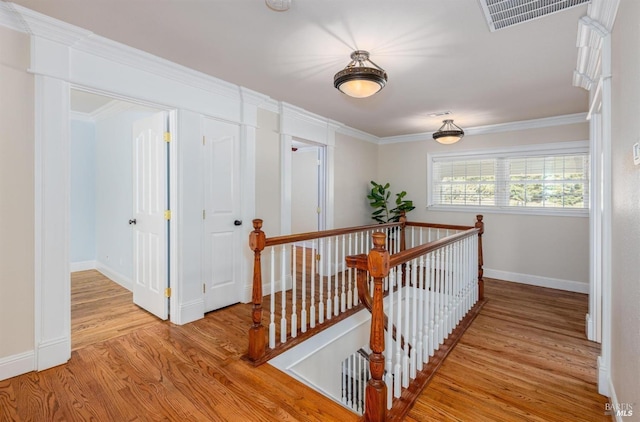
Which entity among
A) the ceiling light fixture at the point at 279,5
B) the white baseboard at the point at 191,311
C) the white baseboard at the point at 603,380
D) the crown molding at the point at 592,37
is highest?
the ceiling light fixture at the point at 279,5

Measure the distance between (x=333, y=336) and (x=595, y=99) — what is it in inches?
116

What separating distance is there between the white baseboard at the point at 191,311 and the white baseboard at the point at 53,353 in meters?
0.85

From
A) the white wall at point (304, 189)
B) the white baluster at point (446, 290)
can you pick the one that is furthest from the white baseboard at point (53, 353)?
the white wall at point (304, 189)

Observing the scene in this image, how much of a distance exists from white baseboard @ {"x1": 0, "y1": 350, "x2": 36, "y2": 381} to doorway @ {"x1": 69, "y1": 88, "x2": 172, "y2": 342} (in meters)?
1.88

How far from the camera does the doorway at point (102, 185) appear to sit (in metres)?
4.04

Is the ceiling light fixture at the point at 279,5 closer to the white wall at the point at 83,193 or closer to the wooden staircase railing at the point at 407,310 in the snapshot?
the wooden staircase railing at the point at 407,310

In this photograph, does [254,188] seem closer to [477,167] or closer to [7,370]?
[7,370]

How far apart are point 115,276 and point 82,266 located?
101 centimetres

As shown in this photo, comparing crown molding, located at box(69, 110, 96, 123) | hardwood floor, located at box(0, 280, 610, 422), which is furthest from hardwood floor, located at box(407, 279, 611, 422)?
crown molding, located at box(69, 110, 96, 123)

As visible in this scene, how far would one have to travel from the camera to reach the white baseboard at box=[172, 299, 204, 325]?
2.89 meters

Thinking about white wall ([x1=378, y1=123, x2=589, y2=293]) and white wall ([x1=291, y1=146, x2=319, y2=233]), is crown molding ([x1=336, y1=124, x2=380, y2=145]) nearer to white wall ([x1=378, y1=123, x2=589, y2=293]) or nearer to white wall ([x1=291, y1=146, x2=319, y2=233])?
white wall ([x1=378, y1=123, x2=589, y2=293])

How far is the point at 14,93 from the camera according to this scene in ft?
6.56

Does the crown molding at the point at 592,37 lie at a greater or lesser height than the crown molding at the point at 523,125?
lesser

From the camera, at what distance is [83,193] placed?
480 cm
